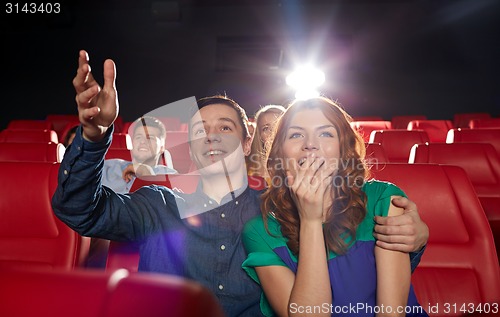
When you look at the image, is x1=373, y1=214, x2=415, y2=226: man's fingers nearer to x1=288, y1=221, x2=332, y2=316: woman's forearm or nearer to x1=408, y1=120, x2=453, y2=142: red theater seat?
x1=288, y1=221, x2=332, y2=316: woman's forearm

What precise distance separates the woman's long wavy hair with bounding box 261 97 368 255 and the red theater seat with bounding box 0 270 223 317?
0.81 meters

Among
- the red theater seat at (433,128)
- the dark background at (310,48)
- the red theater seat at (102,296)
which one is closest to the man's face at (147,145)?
the red theater seat at (102,296)

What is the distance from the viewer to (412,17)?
9.67 meters

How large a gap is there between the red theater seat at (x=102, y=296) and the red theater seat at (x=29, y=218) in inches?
48.2

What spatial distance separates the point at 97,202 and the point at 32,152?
208 cm

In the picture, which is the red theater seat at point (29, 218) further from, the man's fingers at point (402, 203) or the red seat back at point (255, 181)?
the man's fingers at point (402, 203)

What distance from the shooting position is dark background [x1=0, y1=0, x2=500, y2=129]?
9711mm

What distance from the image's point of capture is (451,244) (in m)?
1.38

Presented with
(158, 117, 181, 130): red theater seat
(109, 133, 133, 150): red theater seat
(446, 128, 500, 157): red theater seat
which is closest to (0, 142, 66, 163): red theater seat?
(109, 133, 133, 150): red theater seat

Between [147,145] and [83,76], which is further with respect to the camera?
[147,145]

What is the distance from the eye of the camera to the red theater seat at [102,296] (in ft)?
0.98

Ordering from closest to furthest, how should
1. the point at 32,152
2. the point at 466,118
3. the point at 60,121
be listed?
the point at 32,152
the point at 60,121
the point at 466,118

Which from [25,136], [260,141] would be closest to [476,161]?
[260,141]

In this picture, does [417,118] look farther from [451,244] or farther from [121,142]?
[451,244]
